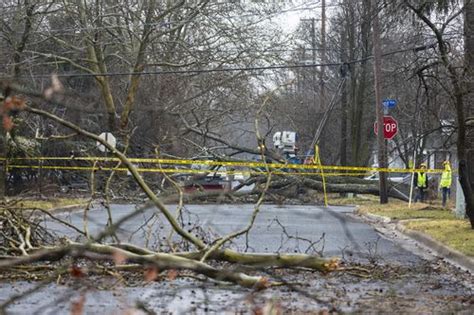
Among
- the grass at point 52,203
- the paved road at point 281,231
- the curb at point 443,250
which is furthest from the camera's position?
the grass at point 52,203

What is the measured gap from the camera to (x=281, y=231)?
1623 cm

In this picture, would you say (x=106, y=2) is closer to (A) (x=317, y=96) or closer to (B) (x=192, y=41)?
(B) (x=192, y=41)

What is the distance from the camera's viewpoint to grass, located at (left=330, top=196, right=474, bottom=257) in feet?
45.3

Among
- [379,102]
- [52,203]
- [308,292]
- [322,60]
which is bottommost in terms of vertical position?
[308,292]

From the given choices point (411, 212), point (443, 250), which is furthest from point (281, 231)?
point (411, 212)

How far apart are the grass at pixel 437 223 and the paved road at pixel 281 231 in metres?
0.80

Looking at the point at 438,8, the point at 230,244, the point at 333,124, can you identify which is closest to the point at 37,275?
the point at 230,244

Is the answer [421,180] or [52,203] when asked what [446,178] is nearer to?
[421,180]

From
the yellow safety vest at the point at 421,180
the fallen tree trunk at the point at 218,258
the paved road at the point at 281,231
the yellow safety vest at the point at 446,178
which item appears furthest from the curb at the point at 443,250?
the yellow safety vest at the point at 421,180

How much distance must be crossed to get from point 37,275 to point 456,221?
1134cm

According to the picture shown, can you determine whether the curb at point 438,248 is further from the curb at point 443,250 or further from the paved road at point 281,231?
the paved road at point 281,231

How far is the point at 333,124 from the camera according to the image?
4819 centimetres

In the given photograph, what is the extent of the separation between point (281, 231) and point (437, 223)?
3.47 meters

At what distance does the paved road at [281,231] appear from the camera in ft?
39.2
